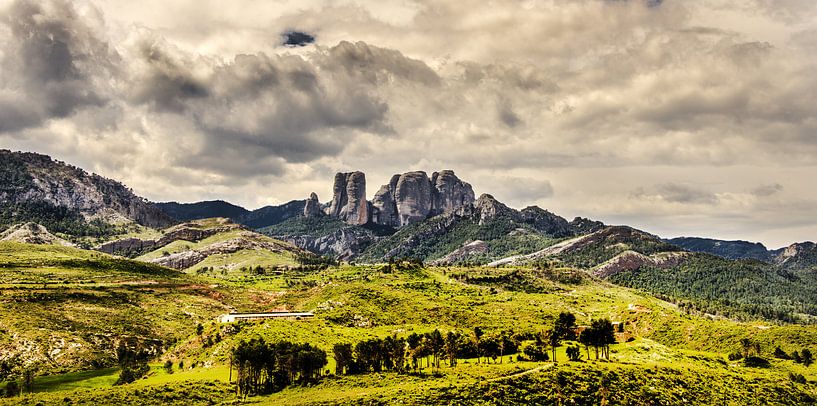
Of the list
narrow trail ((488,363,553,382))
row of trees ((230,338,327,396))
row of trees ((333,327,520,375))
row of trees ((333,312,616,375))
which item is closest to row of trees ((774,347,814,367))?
row of trees ((333,312,616,375))

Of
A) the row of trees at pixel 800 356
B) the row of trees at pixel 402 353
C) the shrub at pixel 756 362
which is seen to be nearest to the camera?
the row of trees at pixel 402 353

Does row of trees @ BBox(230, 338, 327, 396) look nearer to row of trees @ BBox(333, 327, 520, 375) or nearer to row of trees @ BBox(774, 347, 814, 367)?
row of trees @ BBox(333, 327, 520, 375)

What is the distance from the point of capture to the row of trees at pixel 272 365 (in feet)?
428

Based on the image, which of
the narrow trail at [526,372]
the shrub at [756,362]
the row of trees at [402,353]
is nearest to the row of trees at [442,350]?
the row of trees at [402,353]

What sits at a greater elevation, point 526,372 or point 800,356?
point 526,372

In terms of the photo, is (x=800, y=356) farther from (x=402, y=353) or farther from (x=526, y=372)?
(x=402, y=353)

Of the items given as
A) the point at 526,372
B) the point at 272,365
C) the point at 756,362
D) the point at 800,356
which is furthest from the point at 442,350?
the point at 800,356

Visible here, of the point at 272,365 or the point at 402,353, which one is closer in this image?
the point at 272,365

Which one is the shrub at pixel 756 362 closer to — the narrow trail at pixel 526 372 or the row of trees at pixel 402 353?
the narrow trail at pixel 526 372

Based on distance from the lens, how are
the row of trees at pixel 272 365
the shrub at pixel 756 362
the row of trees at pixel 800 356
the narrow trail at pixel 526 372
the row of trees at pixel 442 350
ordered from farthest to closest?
the row of trees at pixel 800 356
the shrub at pixel 756 362
the row of trees at pixel 442 350
the row of trees at pixel 272 365
the narrow trail at pixel 526 372

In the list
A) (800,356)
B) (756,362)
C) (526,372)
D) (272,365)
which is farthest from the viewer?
(800,356)

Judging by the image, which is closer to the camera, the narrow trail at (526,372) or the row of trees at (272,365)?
the narrow trail at (526,372)

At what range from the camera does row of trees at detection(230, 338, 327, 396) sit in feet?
428

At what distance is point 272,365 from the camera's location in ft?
441
